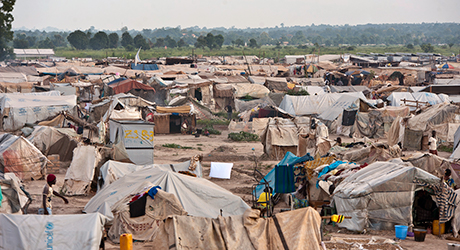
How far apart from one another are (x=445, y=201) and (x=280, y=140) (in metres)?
8.76

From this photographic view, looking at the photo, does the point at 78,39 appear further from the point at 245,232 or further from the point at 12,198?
the point at 245,232

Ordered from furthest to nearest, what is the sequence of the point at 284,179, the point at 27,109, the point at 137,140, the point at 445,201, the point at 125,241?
the point at 27,109
the point at 137,140
the point at 284,179
the point at 445,201
the point at 125,241

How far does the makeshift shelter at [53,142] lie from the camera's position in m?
16.8

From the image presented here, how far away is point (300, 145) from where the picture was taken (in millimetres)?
17688

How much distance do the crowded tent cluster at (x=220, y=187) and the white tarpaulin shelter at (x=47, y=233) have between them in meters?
0.02

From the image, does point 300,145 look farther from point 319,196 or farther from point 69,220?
point 69,220

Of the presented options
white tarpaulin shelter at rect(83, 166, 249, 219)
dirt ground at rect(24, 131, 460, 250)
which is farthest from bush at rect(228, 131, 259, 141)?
white tarpaulin shelter at rect(83, 166, 249, 219)

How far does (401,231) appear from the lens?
30.6 ft

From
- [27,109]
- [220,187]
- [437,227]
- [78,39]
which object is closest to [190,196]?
[220,187]

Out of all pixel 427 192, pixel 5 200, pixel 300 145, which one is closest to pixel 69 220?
pixel 5 200

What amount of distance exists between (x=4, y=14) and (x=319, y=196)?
57.4m

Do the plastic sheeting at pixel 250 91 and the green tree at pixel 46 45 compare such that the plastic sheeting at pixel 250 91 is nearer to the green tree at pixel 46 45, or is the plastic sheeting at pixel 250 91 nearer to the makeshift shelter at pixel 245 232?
the makeshift shelter at pixel 245 232

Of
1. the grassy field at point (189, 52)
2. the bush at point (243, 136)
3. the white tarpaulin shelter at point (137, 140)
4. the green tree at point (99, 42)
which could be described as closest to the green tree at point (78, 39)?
the green tree at point (99, 42)

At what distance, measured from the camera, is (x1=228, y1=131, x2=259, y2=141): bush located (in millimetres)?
22342
